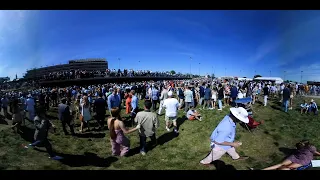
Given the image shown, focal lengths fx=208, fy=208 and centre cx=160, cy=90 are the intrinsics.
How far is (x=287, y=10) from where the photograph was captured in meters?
4.61

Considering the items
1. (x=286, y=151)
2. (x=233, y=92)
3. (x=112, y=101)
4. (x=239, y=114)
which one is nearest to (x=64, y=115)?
(x=112, y=101)

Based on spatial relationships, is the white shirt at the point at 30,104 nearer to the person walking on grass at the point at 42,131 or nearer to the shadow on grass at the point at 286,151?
the person walking on grass at the point at 42,131

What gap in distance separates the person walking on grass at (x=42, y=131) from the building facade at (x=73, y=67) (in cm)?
91

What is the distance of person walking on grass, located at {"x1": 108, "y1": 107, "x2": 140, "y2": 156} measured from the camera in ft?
16.9

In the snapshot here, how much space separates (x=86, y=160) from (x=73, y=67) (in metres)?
2.31

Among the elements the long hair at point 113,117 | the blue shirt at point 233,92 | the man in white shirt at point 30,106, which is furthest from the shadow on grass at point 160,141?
the blue shirt at point 233,92

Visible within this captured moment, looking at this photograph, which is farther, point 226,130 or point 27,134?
point 27,134

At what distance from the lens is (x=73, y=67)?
5.19 meters

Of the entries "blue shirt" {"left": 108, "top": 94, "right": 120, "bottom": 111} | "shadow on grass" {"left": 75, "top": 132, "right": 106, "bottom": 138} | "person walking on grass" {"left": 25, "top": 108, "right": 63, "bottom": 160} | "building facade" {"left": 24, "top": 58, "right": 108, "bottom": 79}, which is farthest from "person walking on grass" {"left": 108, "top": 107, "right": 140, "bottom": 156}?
"blue shirt" {"left": 108, "top": 94, "right": 120, "bottom": 111}

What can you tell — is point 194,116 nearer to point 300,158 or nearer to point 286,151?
point 286,151
